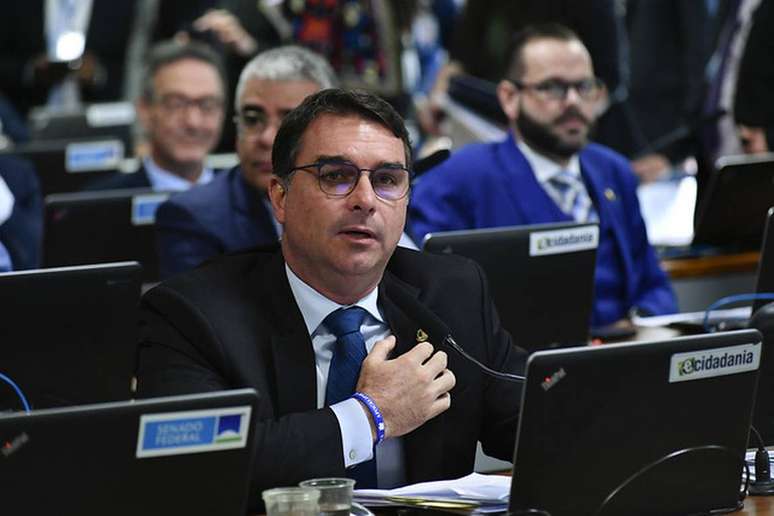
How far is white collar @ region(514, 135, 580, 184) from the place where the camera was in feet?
14.5

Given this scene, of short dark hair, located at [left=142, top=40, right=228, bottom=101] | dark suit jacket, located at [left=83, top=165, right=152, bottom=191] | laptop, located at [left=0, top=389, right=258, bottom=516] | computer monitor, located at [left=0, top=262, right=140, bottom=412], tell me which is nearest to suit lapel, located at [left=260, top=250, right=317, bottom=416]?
computer monitor, located at [left=0, top=262, right=140, bottom=412]

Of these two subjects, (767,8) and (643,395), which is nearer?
(643,395)

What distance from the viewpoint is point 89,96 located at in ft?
26.3

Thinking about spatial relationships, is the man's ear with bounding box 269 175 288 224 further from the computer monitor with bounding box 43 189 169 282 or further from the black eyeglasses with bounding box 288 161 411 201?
the computer monitor with bounding box 43 189 169 282

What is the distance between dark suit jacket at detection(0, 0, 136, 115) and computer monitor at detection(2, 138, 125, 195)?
7.92ft

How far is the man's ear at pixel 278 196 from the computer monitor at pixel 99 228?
133 centimetres

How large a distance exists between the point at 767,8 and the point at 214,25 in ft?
8.34

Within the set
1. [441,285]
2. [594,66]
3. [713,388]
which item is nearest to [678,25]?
[594,66]

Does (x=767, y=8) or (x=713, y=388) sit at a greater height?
(x=767, y=8)

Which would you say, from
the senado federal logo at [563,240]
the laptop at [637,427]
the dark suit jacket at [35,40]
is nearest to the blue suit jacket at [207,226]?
the senado federal logo at [563,240]

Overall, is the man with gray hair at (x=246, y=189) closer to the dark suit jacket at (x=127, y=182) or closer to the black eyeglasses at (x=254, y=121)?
the black eyeglasses at (x=254, y=121)

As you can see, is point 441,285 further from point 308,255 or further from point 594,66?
point 594,66

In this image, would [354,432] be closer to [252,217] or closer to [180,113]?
[252,217]

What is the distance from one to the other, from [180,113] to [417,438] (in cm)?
297
